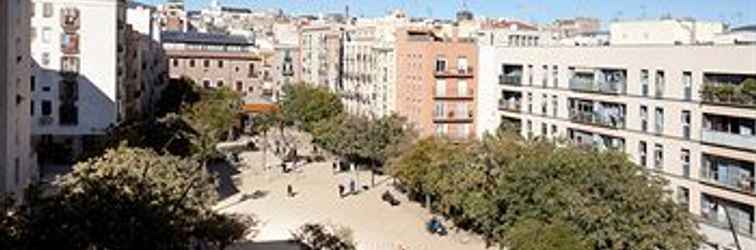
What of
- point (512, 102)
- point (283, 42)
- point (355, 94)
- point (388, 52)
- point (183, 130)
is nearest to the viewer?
point (183, 130)

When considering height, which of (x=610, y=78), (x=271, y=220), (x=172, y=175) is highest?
(x=610, y=78)

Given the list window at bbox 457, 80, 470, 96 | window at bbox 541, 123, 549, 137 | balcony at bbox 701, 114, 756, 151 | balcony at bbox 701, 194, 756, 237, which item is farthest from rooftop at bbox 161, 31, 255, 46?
balcony at bbox 701, 194, 756, 237

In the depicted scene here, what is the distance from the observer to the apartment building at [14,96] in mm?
35750

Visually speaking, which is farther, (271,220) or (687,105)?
(271,220)

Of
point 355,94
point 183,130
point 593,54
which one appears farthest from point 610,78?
point 355,94

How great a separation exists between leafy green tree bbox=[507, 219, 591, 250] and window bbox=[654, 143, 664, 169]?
43.9 ft

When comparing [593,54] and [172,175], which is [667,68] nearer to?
[593,54]

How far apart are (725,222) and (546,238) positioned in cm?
1197

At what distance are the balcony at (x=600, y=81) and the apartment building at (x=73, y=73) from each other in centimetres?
2949

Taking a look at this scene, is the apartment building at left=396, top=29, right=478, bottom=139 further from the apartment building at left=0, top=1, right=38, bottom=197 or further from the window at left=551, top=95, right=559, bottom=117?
the apartment building at left=0, top=1, right=38, bottom=197

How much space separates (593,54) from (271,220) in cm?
1917

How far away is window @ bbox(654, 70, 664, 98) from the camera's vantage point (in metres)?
47.6

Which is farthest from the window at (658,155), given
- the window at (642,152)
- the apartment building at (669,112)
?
the window at (642,152)

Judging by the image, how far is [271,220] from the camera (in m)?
49.2
